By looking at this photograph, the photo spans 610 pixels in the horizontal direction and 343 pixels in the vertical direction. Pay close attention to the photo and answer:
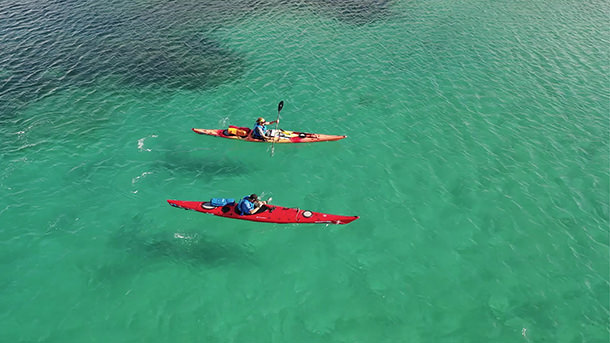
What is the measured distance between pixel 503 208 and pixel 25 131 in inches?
1873

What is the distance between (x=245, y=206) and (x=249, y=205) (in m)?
0.35

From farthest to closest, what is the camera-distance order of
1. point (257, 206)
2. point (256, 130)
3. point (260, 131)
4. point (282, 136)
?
1. point (282, 136)
2. point (256, 130)
3. point (260, 131)
4. point (257, 206)

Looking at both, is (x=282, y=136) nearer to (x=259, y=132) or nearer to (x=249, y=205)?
(x=259, y=132)

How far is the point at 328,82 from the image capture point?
46.4 m

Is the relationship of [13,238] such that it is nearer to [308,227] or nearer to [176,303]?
[176,303]

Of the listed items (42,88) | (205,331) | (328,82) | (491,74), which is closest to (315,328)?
(205,331)

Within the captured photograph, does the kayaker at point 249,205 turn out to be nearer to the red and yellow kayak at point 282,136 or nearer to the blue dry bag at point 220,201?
the blue dry bag at point 220,201

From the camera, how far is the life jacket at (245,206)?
28.7 m

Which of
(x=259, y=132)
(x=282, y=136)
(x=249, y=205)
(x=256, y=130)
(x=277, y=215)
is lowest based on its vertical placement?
(x=277, y=215)

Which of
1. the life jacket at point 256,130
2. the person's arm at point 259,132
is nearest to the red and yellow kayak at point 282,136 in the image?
the life jacket at point 256,130

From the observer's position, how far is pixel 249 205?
28688mm

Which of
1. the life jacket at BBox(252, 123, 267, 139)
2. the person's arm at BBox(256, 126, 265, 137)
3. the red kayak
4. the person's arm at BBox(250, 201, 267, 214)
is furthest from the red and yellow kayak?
the person's arm at BBox(250, 201, 267, 214)

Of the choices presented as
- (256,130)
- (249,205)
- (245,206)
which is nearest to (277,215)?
(249,205)

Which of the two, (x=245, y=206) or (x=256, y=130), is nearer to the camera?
(x=245, y=206)
